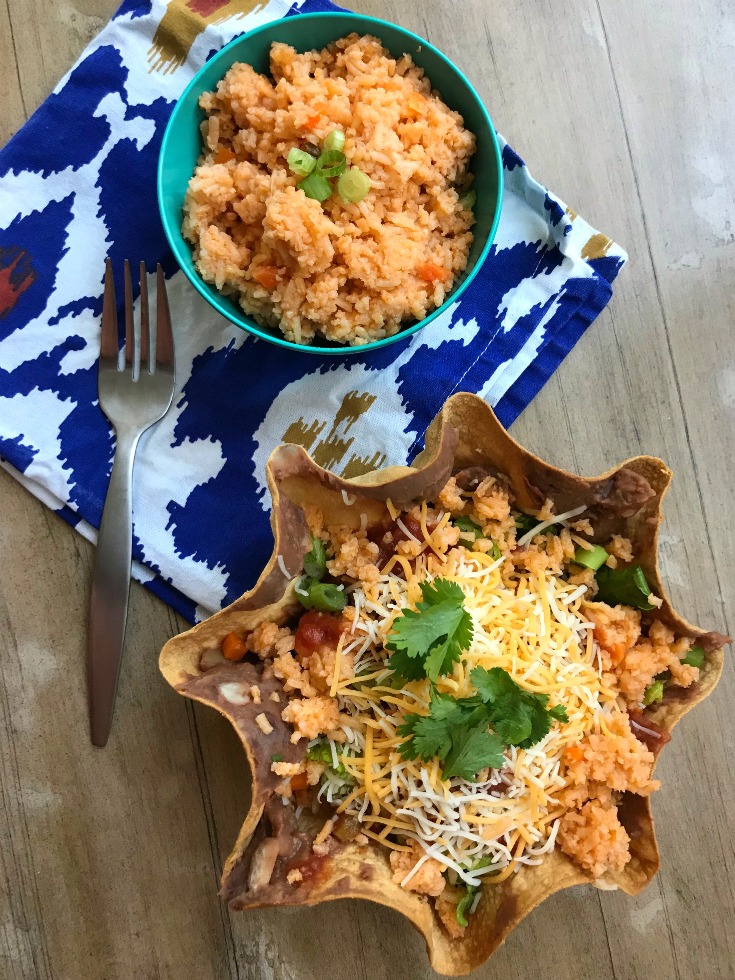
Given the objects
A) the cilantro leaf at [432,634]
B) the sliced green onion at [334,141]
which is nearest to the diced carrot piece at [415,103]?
the sliced green onion at [334,141]

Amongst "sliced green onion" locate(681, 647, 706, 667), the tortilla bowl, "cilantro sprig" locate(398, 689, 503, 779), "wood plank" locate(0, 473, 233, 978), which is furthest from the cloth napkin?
"sliced green onion" locate(681, 647, 706, 667)

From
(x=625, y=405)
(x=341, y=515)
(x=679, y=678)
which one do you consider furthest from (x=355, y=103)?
(x=679, y=678)

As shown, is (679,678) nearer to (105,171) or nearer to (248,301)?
(248,301)

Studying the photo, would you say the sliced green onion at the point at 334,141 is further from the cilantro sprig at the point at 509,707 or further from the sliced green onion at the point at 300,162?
the cilantro sprig at the point at 509,707

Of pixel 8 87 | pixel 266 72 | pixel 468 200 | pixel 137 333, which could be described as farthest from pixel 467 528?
pixel 8 87

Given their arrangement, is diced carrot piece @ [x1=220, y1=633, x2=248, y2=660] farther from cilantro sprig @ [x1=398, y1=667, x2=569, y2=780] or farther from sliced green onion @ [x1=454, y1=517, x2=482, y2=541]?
sliced green onion @ [x1=454, y1=517, x2=482, y2=541]
